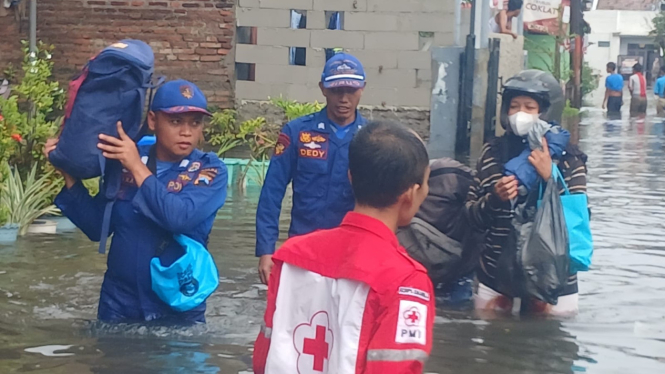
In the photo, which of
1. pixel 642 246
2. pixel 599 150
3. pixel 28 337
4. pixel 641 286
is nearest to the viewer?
pixel 28 337

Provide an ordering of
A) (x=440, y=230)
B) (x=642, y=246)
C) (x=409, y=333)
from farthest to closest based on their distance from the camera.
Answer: (x=642, y=246)
(x=440, y=230)
(x=409, y=333)

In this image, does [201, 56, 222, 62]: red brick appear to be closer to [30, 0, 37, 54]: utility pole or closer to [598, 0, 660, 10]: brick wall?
[30, 0, 37, 54]: utility pole

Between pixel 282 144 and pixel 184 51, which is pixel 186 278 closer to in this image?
pixel 282 144

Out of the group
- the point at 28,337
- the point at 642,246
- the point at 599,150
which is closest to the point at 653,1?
the point at 599,150

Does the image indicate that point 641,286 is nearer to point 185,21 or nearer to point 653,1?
point 185,21

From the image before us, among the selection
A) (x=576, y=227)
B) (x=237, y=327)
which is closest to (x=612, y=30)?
(x=576, y=227)

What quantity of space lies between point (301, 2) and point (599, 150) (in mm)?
6561

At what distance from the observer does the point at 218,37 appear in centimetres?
1491

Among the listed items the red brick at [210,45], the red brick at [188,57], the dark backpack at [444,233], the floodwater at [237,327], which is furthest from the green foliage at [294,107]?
the dark backpack at [444,233]

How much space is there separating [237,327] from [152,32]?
9.29m

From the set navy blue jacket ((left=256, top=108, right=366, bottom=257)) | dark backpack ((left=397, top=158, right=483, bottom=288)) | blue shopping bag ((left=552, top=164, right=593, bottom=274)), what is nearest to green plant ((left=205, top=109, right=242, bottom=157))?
dark backpack ((left=397, top=158, right=483, bottom=288))

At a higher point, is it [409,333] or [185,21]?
[185,21]

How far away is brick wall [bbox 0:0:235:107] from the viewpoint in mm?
14828

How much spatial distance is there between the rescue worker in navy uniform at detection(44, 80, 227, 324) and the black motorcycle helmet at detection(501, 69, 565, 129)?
1.99 m
